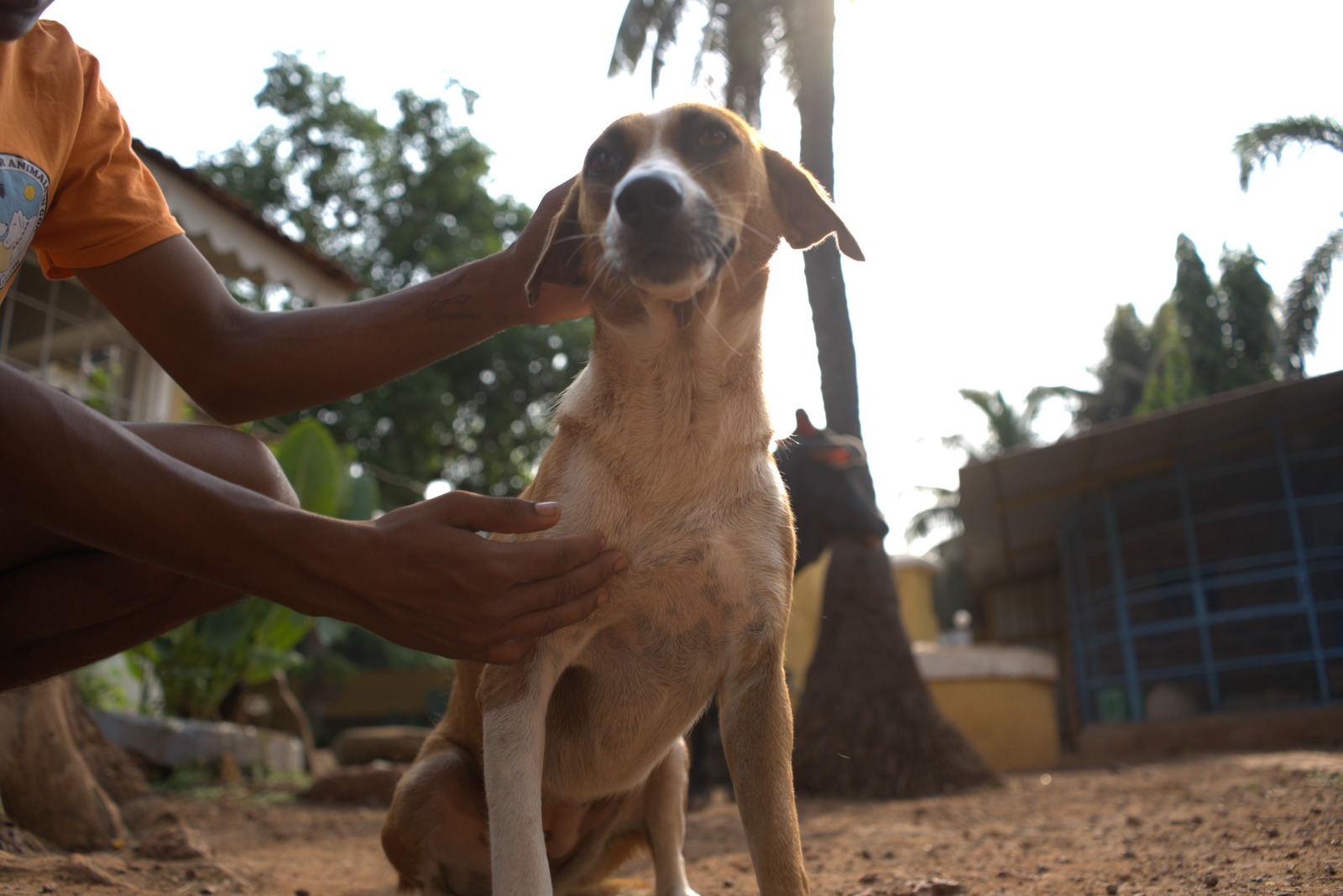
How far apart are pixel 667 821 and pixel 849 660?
515cm

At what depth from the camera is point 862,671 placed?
7598 mm

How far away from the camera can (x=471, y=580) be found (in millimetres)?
1711

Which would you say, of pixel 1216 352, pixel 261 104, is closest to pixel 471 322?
pixel 1216 352

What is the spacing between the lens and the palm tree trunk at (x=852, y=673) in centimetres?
713

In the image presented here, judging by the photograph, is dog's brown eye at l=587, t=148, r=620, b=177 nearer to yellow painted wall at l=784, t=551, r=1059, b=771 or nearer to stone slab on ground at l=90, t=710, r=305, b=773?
stone slab on ground at l=90, t=710, r=305, b=773

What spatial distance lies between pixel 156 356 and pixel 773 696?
5.91ft

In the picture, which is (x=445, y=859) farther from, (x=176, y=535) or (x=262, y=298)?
(x=262, y=298)

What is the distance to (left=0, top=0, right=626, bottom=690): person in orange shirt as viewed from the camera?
1559mm

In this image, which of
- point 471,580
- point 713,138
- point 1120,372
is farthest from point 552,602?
point 1120,372

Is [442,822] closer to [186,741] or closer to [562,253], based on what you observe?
[562,253]

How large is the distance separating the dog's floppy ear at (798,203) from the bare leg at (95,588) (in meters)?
1.47

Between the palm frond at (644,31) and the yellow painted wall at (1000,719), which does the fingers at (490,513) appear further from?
the palm frond at (644,31)

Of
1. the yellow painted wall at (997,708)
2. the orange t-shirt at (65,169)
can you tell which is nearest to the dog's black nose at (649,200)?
the orange t-shirt at (65,169)

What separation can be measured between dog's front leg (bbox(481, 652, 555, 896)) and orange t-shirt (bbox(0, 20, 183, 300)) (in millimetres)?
1327
